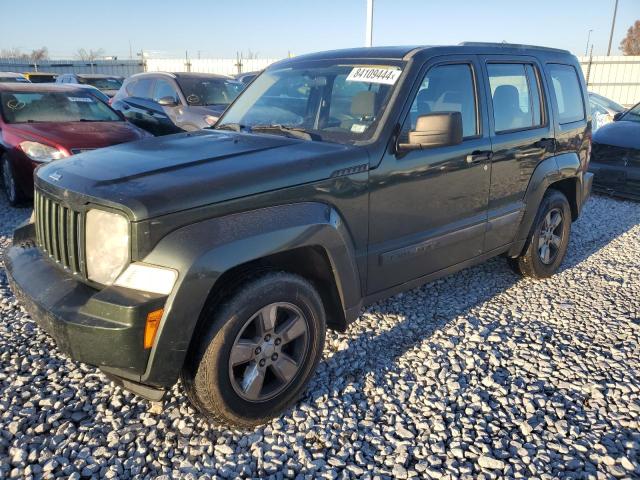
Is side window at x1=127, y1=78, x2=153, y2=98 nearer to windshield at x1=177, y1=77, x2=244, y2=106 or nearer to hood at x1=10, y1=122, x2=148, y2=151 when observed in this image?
windshield at x1=177, y1=77, x2=244, y2=106

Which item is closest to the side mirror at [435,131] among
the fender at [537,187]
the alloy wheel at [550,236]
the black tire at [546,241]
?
the fender at [537,187]

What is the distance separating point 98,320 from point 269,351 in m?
Result: 0.84

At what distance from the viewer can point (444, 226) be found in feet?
11.4

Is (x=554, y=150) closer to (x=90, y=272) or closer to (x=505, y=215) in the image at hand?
(x=505, y=215)

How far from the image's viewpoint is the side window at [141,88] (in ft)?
32.6

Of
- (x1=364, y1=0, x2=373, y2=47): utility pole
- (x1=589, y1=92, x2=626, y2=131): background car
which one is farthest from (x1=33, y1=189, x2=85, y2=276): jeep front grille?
(x1=364, y1=0, x2=373, y2=47): utility pole

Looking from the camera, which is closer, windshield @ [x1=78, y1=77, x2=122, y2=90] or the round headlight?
the round headlight

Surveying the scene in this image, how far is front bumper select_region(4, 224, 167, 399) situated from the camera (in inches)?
84.1

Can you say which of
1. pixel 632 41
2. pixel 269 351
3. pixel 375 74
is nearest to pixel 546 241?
pixel 375 74

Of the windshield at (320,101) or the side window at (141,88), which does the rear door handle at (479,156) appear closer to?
the windshield at (320,101)

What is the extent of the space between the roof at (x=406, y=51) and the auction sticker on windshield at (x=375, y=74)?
0.38ft

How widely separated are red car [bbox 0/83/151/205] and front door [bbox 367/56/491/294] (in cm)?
450

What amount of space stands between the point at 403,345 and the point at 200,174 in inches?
73.2

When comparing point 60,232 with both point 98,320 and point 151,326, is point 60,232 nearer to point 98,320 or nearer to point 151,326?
point 98,320
